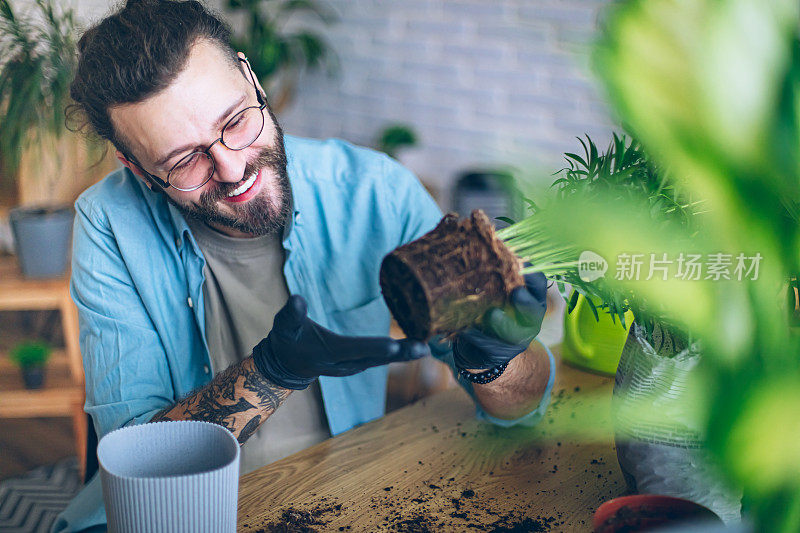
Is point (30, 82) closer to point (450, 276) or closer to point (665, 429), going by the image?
point (450, 276)

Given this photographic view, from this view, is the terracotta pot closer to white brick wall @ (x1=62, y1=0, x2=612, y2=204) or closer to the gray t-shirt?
the gray t-shirt

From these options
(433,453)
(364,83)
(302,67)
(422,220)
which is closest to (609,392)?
(433,453)

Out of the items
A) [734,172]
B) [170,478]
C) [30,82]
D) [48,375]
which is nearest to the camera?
[734,172]

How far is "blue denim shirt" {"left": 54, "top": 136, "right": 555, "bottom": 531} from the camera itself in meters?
1.06

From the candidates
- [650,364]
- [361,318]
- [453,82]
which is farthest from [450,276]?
[453,82]

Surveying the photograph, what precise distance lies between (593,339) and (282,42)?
2186mm

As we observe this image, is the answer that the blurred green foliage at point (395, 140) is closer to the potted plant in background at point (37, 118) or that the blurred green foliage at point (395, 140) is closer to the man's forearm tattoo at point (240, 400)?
the potted plant in background at point (37, 118)

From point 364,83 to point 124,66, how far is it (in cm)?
221

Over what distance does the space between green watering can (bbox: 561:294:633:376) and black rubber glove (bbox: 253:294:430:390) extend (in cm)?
47

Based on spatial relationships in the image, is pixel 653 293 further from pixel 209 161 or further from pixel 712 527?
pixel 209 161

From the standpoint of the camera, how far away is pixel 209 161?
1.00m

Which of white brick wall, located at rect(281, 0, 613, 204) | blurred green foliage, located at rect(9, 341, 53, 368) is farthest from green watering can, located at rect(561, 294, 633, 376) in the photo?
blurred green foliage, located at rect(9, 341, 53, 368)

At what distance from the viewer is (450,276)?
68cm

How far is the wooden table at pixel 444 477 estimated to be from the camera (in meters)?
0.77
